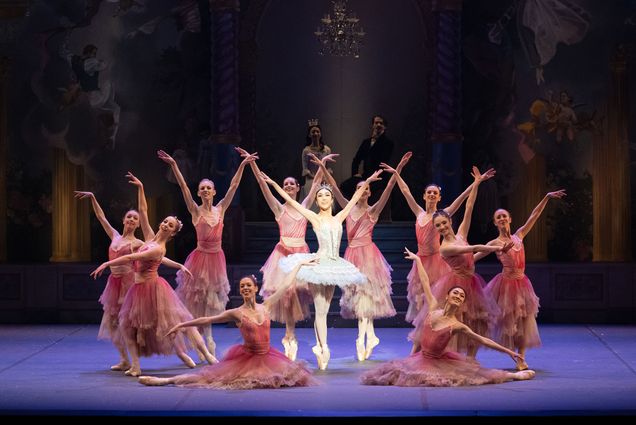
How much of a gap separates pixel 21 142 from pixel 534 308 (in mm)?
→ 7273

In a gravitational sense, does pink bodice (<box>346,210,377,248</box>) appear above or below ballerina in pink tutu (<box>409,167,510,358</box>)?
above

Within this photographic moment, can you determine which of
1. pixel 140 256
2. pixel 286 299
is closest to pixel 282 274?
pixel 286 299

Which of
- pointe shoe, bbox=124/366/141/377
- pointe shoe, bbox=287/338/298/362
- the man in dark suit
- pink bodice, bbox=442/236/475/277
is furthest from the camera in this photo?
the man in dark suit

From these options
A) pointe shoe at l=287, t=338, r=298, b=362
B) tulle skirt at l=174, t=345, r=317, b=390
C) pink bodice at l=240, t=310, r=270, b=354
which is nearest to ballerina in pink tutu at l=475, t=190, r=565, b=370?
pointe shoe at l=287, t=338, r=298, b=362

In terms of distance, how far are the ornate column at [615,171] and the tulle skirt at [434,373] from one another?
18.9 ft

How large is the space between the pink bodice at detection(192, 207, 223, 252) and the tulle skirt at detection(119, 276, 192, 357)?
1.22 meters

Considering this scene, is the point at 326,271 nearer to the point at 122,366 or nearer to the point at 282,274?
the point at 282,274

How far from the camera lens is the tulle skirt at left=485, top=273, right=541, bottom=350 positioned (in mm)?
9383

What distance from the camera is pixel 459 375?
27.4ft

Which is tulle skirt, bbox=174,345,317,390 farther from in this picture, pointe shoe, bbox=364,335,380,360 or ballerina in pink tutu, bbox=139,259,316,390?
pointe shoe, bbox=364,335,380,360

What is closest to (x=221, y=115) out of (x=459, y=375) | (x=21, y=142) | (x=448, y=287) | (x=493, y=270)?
(x=21, y=142)

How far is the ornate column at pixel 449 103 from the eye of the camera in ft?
45.6

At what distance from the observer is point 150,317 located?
9086 mm

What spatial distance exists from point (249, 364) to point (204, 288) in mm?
1934
